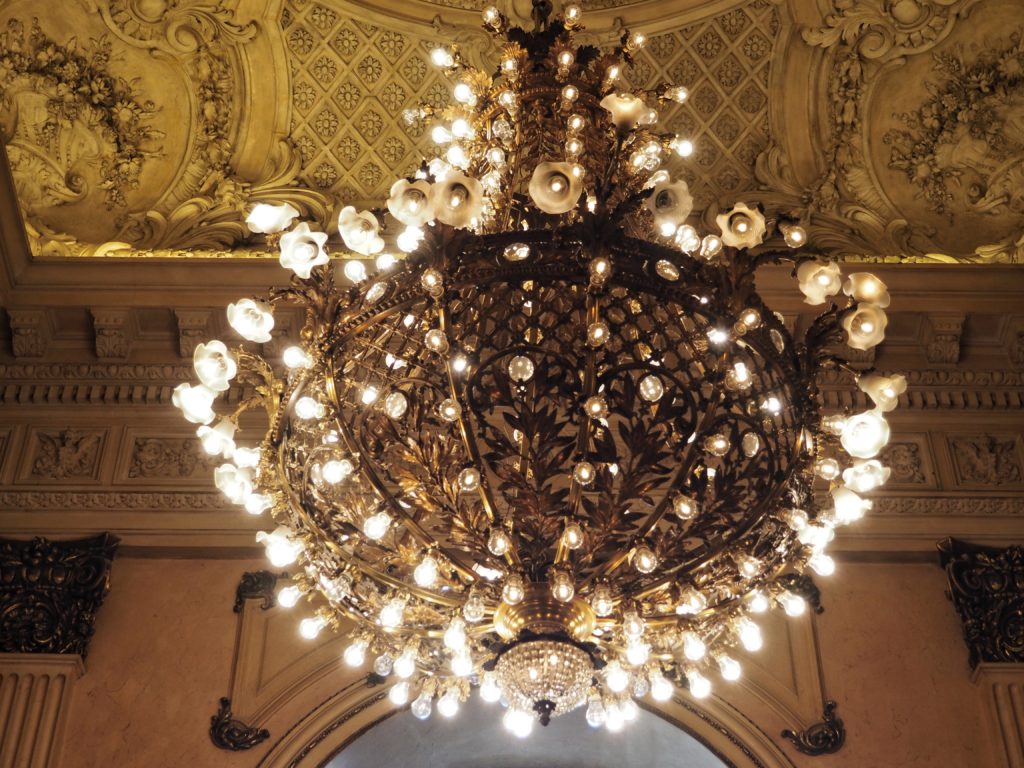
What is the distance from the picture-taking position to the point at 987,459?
6340 millimetres

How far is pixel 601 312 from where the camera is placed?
3408 mm

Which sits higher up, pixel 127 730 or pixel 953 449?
pixel 953 449

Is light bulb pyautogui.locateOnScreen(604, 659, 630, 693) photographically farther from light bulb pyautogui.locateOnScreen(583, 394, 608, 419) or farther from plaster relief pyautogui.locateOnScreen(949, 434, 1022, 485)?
plaster relief pyautogui.locateOnScreen(949, 434, 1022, 485)

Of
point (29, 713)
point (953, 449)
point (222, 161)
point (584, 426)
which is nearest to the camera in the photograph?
point (584, 426)

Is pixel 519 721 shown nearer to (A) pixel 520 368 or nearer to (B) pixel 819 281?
(A) pixel 520 368

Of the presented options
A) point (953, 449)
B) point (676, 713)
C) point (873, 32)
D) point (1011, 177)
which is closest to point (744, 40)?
point (873, 32)

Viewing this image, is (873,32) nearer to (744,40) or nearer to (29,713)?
(744,40)

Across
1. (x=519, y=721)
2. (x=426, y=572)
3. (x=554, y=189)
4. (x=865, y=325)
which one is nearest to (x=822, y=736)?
(x=519, y=721)

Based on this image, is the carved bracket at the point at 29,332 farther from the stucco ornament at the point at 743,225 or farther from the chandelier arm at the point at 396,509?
the stucco ornament at the point at 743,225

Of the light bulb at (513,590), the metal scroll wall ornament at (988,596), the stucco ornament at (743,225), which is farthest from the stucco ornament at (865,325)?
the metal scroll wall ornament at (988,596)

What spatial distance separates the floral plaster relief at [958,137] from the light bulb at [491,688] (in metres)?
4.27

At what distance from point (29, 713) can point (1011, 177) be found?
546cm

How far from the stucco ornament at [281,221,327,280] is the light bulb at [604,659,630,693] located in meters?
1.35

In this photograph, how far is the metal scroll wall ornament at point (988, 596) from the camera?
18.4 feet
